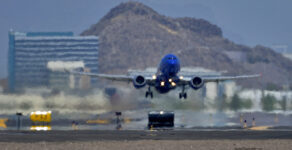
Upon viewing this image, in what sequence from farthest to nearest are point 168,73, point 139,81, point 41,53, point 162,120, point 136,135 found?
point 41,53 → point 139,81 → point 168,73 → point 162,120 → point 136,135

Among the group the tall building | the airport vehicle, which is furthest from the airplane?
the tall building

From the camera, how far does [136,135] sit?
5075cm

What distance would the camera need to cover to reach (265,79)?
638ft

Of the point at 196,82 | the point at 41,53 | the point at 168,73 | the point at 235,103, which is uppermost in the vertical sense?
the point at 41,53

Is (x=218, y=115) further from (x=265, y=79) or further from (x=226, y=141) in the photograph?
(x=265, y=79)

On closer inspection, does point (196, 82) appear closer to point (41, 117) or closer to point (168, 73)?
point (168, 73)

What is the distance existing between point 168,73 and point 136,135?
18.9m

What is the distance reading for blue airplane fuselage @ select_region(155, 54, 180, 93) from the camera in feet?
224

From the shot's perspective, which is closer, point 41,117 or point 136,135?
point 136,135

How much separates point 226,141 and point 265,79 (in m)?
152

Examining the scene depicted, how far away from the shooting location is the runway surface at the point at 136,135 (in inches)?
1887

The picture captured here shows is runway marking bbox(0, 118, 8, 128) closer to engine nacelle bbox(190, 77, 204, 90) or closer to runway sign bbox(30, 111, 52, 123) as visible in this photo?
runway sign bbox(30, 111, 52, 123)

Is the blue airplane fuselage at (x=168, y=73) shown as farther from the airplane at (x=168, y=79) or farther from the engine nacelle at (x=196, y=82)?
the engine nacelle at (x=196, y=82)

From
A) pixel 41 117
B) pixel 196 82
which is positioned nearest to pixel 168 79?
pixel 196 82
